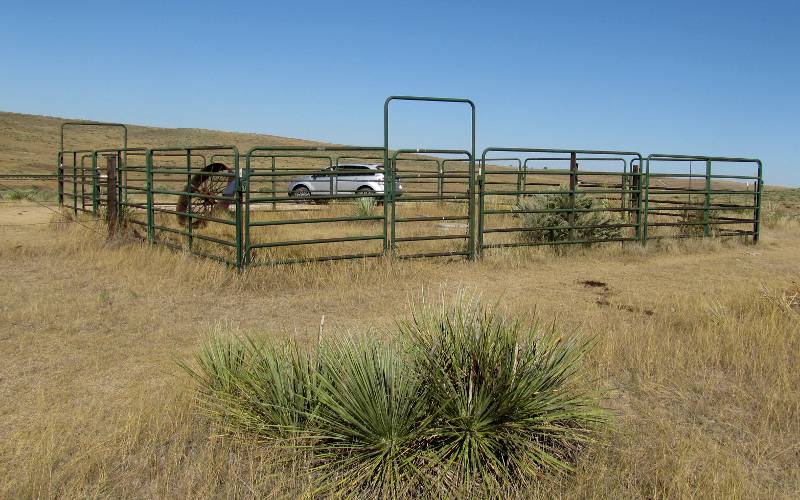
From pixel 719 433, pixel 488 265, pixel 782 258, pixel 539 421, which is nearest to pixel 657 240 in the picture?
pixel 782 258

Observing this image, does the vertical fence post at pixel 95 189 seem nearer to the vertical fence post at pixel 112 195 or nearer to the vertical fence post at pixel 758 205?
the vertical fence post at pixel 112 195

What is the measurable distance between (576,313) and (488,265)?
11.6 ft

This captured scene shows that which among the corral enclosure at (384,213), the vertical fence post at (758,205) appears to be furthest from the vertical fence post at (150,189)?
the vertical fence post at (758,205)

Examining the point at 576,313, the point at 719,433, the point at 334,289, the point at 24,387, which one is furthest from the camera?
the point at 334,289

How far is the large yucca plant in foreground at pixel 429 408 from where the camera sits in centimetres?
365

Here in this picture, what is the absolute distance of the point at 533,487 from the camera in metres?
3.65

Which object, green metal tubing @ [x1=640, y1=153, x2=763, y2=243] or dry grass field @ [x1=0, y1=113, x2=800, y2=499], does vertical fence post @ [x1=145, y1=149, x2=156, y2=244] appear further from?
green metal tubing @ [x1=640, y1=153, x2=763, y2=243]

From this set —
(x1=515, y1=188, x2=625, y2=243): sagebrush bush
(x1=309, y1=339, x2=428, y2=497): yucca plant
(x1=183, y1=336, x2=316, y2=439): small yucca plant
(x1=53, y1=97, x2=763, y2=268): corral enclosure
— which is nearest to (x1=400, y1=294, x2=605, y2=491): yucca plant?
(x1=309, y1=339, x2=428, y2=497): yucca plant

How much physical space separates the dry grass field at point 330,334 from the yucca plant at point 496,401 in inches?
7.0

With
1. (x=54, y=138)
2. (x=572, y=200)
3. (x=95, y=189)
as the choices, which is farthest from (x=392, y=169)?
(x=54, y=138)

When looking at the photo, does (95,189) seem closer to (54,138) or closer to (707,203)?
(707,203)

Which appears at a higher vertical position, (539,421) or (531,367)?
(531,367)

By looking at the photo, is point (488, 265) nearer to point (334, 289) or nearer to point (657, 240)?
point (334, 289)

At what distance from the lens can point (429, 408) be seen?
12.7 feet
